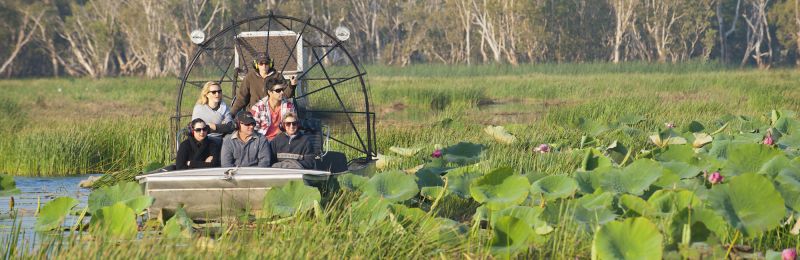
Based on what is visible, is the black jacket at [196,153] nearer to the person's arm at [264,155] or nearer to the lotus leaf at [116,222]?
the person's arm at [264,155]

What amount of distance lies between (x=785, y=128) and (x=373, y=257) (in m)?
7.08

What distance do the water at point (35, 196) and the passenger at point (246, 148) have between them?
4.27 ft

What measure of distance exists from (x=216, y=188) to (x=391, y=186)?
1.50m

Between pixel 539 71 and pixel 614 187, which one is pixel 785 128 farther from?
pixel 539 71

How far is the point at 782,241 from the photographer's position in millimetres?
7539

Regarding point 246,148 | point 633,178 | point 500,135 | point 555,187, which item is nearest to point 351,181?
point 246,148

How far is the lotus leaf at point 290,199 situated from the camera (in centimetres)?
793

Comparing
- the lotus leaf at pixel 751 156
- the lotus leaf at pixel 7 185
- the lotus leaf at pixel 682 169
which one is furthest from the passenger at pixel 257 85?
the lotus leaf at pixel 751 156

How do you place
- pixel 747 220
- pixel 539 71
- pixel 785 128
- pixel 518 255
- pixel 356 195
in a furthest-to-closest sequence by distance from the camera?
pixel 539 71
pixel 785 128
pixel 356 195
pixel 518 255
pixel 747 220

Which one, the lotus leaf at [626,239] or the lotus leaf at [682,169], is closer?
the lotus leaf at [626,239]

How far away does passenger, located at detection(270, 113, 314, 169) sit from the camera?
390 inches

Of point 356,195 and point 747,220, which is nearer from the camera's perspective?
point 747,220

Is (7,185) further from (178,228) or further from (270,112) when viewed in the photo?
(270,112)

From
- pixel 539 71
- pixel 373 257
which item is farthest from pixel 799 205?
pixel 539 71
